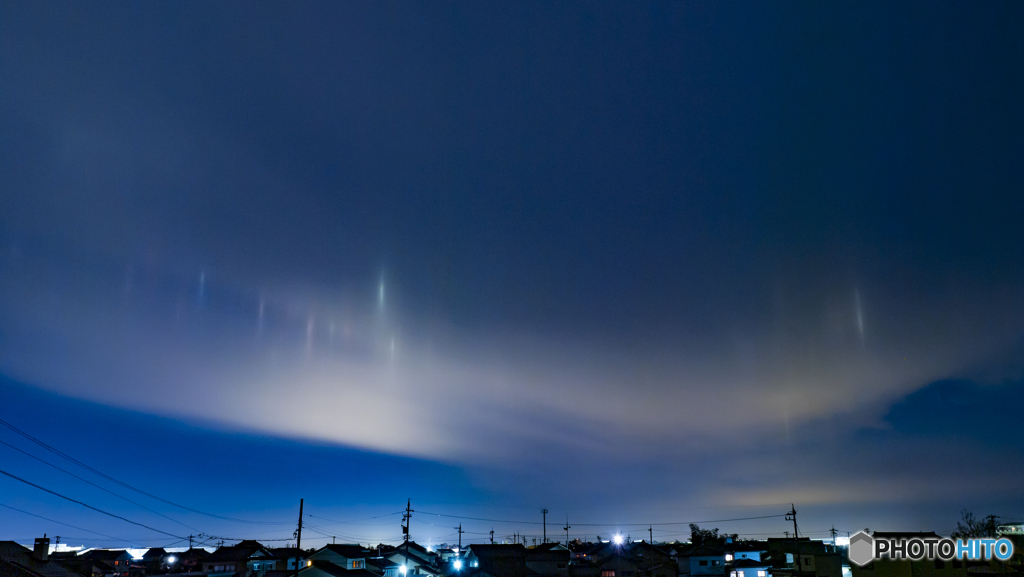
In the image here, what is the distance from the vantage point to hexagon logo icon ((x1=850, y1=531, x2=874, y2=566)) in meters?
34.6

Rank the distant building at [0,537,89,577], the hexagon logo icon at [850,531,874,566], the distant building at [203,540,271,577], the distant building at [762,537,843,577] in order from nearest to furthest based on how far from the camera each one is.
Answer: the hexagon logo icon at [850,531,874,566] → the distant building at [0,537,89,577] → the distant building at [762,537,843,577] → the distant building at [203,540,271,577]

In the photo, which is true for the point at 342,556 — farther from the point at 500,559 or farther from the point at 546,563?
the point at 546,563

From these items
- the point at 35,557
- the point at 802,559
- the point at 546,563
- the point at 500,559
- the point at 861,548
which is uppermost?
the point at 861,548

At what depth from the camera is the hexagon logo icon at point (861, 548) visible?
34.6 m

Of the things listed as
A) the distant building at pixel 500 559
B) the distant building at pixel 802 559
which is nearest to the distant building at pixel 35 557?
the distant building at pixel 500 559

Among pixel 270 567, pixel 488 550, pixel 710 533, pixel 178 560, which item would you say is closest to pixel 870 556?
pixel 488 550

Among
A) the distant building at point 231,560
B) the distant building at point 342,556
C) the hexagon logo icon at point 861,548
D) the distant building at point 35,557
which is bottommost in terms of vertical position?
the distant building at point 231,560

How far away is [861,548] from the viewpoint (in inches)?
1407

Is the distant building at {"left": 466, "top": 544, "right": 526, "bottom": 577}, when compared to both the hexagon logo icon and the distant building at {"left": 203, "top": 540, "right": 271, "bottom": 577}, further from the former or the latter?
the hexagon logo icon

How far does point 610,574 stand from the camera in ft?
260

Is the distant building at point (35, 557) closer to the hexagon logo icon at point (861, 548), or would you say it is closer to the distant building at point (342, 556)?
the distant building at point (342, 556)

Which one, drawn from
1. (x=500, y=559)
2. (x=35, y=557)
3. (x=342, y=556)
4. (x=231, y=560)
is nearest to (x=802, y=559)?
(x=500, y=559)

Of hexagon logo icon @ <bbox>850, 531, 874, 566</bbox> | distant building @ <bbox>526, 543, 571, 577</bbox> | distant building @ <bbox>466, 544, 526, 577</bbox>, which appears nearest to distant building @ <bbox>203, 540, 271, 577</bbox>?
distant building @ <bbox>466, 544, 526, 577</bbox>

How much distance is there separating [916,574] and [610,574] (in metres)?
48.6
